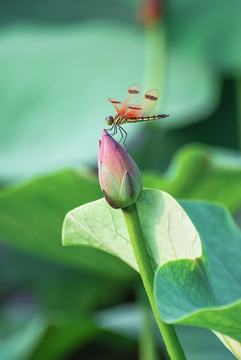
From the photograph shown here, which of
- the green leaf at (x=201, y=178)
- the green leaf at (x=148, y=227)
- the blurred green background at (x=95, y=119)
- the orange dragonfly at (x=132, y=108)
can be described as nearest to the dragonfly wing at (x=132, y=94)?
the orange dragonfly at (x=132, y=108)

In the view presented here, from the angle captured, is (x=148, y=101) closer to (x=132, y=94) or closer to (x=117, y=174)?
(x=132, y=94)

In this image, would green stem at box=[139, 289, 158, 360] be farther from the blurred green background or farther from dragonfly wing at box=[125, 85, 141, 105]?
dragonfly wing at box=[125, 85, 141, 105]

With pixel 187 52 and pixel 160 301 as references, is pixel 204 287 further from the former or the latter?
pixel 187 52

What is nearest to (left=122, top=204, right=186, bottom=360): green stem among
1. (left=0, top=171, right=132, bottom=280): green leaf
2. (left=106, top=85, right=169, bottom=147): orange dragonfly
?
(left=106, top=85, right=169, bottom=147): orange dragonfly

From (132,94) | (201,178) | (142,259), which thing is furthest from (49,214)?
(142,259)

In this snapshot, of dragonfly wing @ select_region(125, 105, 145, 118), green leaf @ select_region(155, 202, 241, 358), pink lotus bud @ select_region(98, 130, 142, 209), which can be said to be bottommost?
green leaf @ select_region(155, 202, 241, 358)

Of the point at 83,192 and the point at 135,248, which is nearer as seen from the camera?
the point at 135,248

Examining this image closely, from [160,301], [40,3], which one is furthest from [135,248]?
[40,3]
